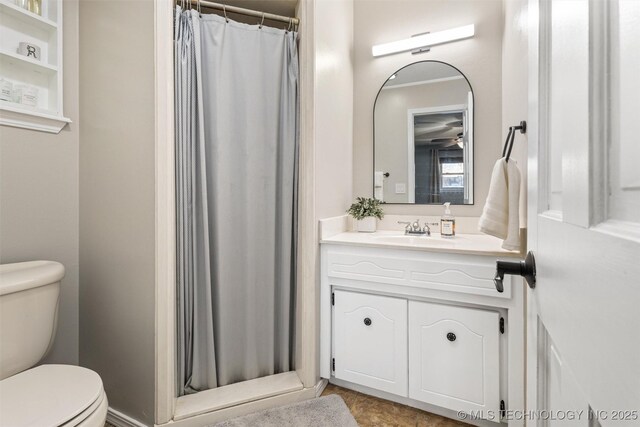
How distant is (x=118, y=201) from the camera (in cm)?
145

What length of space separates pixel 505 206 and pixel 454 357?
75 centimetres

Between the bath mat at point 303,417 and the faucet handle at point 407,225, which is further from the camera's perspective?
the faucet handle at point 407,225

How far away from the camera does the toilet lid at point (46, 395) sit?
899 millimetres

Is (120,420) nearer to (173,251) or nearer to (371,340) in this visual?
(173,251)

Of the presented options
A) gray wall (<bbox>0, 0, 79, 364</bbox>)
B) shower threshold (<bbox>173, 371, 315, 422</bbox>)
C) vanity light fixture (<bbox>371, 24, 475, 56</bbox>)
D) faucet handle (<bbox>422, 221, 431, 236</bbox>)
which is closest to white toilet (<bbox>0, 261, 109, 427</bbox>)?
gray wall (<bbox>0, 0, 79, 364</bbox>)

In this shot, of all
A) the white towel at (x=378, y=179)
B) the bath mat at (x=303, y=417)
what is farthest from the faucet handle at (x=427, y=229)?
the bath mat at (x=303, y=417)

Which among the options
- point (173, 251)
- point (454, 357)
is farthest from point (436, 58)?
point (173, 251)

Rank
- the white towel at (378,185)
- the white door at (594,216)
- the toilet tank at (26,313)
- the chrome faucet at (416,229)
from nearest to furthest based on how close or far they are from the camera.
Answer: the white door at (594,216), the toilet tank at (26,313), the chrome faucet at (416,229), the white towel at (378,185)

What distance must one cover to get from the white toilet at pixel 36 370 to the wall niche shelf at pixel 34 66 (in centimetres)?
67

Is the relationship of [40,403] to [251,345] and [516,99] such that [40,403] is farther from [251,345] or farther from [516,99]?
[516,99]

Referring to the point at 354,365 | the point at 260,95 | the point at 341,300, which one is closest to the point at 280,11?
the point at 260,95

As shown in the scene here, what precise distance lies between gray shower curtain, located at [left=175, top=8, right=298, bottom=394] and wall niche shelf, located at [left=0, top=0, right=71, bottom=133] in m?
0.62

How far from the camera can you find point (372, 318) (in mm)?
1619

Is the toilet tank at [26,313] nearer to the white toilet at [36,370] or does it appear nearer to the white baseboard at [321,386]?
the white toilet at [36,370]
